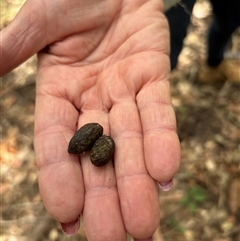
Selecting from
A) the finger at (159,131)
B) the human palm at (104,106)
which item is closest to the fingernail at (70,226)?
the human palm at (104,106)

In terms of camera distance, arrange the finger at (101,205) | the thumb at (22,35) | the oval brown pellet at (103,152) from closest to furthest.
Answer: the finger at (101,205), the oval brown pellet at (103,152), the thumb at (22,35)

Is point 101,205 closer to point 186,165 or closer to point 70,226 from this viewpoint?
point 70,226

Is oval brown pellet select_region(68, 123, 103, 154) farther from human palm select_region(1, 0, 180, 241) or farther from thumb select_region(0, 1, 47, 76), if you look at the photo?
thumb select_region(0, 1, 47, 76)

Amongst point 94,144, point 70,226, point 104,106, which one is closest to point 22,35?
point 104,106

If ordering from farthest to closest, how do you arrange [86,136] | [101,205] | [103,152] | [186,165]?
[186,165], [86,136], [103,152], [101,205]

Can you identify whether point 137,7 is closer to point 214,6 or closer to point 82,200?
point 214,6

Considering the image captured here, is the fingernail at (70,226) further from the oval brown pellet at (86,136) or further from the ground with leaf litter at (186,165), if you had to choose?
the ground with leaf litter at (186,165)
